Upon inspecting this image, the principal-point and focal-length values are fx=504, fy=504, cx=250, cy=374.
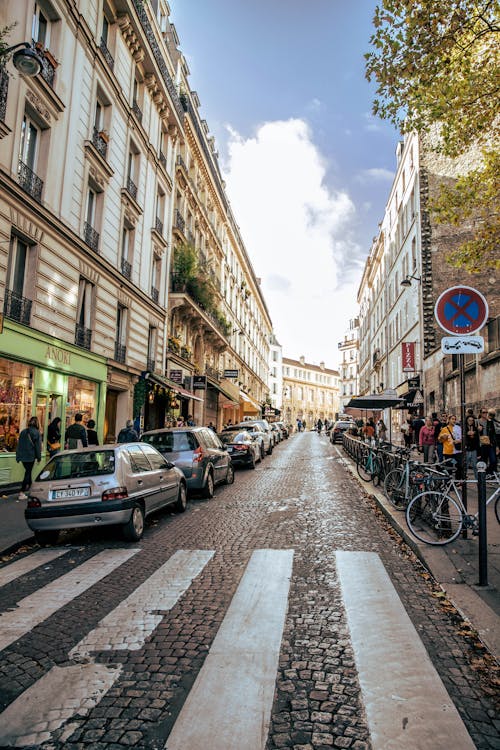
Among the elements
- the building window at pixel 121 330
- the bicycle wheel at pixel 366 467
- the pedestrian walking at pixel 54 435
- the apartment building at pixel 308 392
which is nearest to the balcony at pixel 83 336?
the building window at pixel 121 330

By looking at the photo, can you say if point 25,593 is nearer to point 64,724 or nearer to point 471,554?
point 64,724

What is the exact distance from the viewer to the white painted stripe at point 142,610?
11.9 ft

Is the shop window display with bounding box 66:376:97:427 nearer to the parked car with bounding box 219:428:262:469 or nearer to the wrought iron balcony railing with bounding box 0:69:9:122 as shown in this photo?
the parked car with bounding box 219:428:262:469

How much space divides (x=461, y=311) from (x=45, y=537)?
6.18 metres

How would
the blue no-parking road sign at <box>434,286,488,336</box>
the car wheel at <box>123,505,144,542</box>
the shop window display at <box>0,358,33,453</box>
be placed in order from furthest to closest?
the shop window display at <box>0,358,33,453</box>, the car wheel at <box>123,505,144,542</box>, the blue no-parking road sign at <box>434,286,488,336</box>

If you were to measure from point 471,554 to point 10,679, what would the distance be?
481 centimetres

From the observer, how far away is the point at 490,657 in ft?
11.1

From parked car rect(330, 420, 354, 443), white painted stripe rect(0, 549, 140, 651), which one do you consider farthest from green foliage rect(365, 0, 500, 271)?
parked car rect(330, 420, 354, 443)

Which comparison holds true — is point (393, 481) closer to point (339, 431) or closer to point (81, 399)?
point (81, 399)

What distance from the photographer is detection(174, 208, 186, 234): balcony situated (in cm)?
2529

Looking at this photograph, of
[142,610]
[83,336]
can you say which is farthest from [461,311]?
[83,336]

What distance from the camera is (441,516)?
6465mm

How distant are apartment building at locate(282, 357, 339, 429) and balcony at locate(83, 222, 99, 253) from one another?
79.9 m

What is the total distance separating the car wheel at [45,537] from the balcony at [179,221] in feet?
66.5
